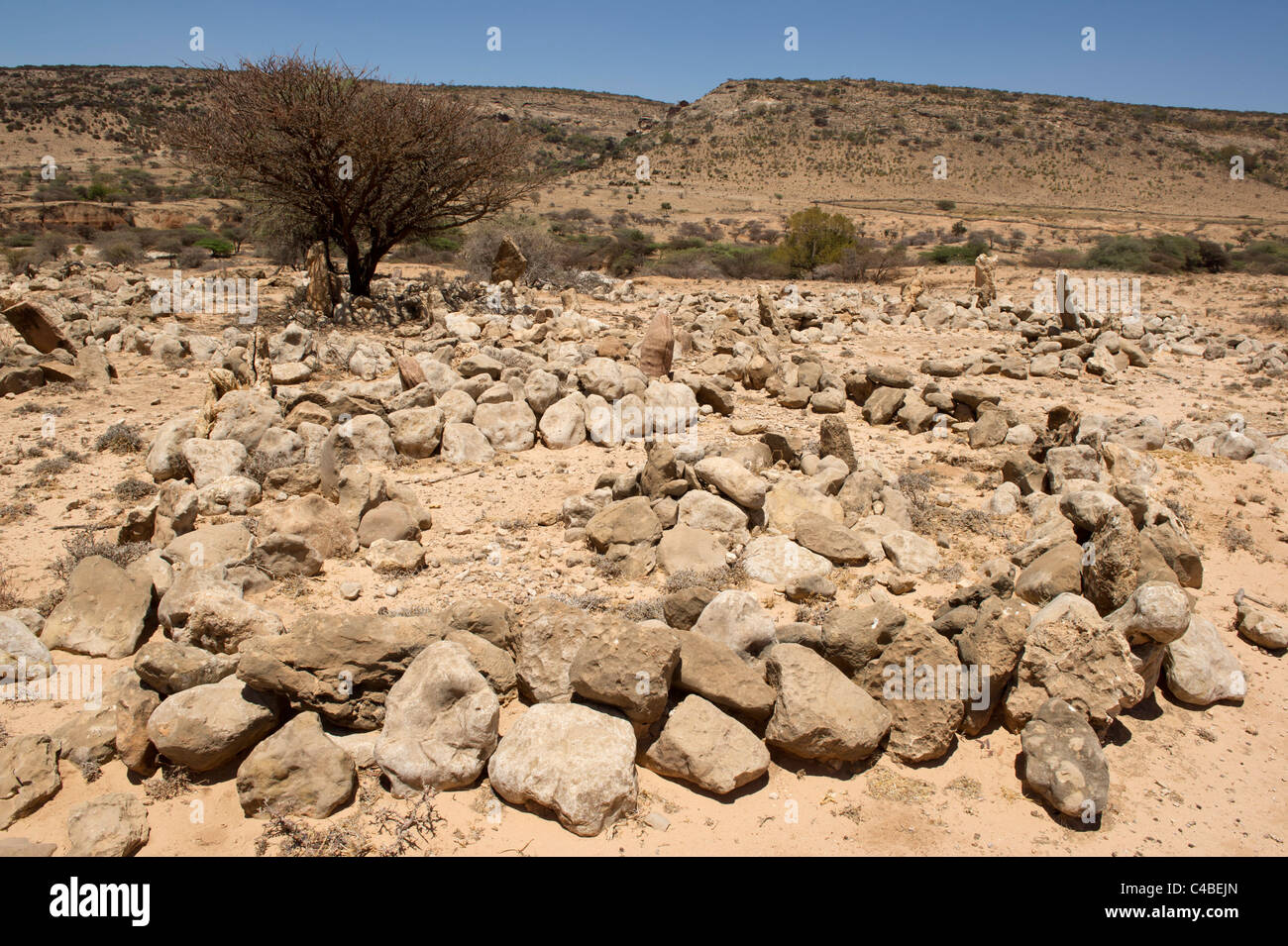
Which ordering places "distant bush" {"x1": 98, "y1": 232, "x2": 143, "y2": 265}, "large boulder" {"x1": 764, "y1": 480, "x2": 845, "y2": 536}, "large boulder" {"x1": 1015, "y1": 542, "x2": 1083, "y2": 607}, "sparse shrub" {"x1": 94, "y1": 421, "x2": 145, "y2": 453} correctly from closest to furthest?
"large boulder" {"x1": 1015, "y1": 542, "x2": 1083, "y2": 607}, "large boulder" {"x1": 764, "y1": 480, "x2": 845, "y2": 536}, "sparse shrub" {"x1": 94, "y1": 421, "x2": 145, "y2": 453}, "distant bush" {"x1": 98, "y1": 232, "x2": 143, "y2": 265}

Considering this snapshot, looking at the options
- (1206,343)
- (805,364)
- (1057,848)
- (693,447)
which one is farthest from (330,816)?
(1206,343)

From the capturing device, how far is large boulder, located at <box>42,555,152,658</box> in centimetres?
400

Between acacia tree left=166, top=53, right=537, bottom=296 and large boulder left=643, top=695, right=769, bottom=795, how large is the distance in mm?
10768

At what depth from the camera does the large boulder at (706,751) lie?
3209 millimetres

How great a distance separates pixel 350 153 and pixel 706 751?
11.3 meters

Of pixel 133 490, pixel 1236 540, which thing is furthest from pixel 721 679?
pixel 133 490

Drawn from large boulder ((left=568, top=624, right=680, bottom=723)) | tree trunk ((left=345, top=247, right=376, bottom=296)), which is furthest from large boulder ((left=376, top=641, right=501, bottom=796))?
tree trunk ((left=345, top=247, right=376, bottom=296))

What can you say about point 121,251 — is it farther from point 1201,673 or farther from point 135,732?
point 1201,673

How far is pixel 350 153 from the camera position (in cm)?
1164

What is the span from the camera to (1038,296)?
1559 cm

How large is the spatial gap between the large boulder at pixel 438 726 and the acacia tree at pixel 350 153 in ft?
33.6

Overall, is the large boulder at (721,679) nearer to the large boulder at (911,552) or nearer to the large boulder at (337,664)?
the large boulder at (337,664)

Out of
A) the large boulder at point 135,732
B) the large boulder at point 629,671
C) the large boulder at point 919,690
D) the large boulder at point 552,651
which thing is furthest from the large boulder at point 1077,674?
the large boulder at point 135,732

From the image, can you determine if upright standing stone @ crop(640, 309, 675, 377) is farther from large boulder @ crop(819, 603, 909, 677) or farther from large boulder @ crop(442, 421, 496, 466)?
large boulder @ crop(819, 603, 909, 677)
